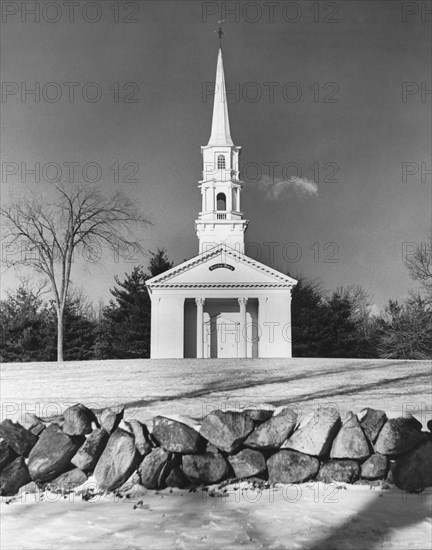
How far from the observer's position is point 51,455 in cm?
691

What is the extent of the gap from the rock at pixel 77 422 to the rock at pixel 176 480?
1145mm

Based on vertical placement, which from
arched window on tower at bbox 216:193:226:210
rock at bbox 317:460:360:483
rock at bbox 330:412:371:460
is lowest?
rock at bbox 317:460:360:483

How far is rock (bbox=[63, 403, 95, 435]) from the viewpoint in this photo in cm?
710

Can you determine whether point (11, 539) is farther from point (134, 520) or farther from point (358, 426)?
point (358, 426)

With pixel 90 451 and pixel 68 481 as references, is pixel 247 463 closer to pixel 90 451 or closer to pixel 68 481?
pixel 90 451

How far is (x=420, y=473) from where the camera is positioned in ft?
21.6

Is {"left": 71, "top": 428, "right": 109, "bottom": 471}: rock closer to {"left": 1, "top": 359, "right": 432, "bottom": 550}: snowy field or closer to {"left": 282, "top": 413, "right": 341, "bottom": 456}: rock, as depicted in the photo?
{"left": 1, "top": 359, "right": 432, "bottom": 550}: snowy field

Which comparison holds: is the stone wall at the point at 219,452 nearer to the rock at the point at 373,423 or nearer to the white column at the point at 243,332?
the rock at the point at 373,423

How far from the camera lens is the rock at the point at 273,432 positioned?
6.97 m

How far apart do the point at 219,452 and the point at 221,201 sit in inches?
1650

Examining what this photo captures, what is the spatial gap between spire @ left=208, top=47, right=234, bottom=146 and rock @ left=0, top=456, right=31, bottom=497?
1697 inches

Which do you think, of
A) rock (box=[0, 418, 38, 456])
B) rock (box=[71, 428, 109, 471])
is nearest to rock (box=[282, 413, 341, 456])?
rock (box=[71, 428, 109, 471])

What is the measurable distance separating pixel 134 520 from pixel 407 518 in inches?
103

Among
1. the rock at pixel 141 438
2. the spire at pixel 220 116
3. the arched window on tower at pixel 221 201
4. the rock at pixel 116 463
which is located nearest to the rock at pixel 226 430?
the rock at pixel 141 438
